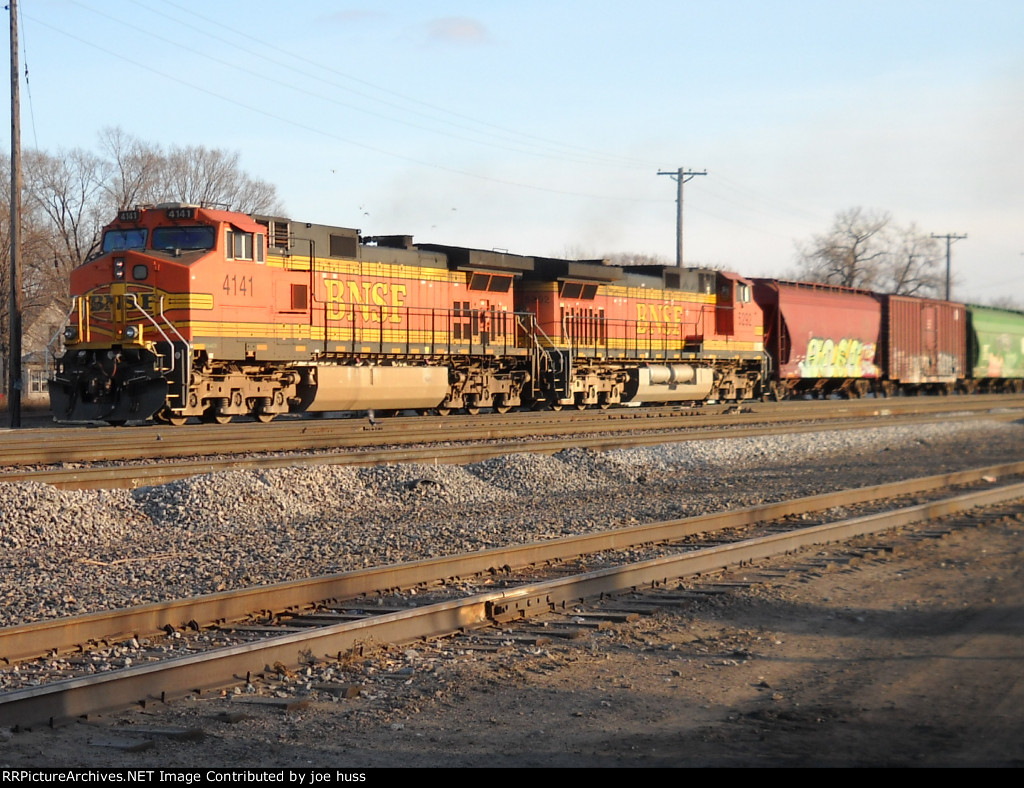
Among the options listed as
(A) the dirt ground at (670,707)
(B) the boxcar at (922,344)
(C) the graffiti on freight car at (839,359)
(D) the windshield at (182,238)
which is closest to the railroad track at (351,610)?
(A) the dirt ground at (670,707)

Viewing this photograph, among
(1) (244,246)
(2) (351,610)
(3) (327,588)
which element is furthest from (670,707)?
(1) (244,246)

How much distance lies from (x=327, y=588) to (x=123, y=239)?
519 inches

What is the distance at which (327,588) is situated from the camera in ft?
24.0

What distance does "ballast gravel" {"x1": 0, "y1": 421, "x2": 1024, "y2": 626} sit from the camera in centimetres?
818

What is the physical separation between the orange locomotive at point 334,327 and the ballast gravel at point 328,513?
245 inches

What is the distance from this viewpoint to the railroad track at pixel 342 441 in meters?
12.8

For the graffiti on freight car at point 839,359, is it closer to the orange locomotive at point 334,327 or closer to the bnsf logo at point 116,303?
the orange locomotive at point 334,327

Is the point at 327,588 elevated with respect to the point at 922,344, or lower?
lower

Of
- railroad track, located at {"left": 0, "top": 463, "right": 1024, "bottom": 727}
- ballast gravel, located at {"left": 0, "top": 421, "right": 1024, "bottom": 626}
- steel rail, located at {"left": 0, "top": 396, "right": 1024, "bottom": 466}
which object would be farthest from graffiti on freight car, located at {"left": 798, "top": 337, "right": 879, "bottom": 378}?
railroad track, located at {"left": 0, "top": 463, "right": 1024, "bottom": 727}

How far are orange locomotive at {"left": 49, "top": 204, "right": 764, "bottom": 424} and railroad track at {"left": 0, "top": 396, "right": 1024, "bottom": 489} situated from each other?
0.93 m

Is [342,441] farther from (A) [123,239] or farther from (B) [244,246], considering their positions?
(A) [123,239]

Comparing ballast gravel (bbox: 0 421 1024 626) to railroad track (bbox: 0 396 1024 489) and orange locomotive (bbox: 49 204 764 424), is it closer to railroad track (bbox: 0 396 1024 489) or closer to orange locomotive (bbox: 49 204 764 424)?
railroad track (bbox: 0 396 1024 489)

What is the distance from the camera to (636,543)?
9.78m

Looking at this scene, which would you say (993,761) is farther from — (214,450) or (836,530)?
(214,450)
